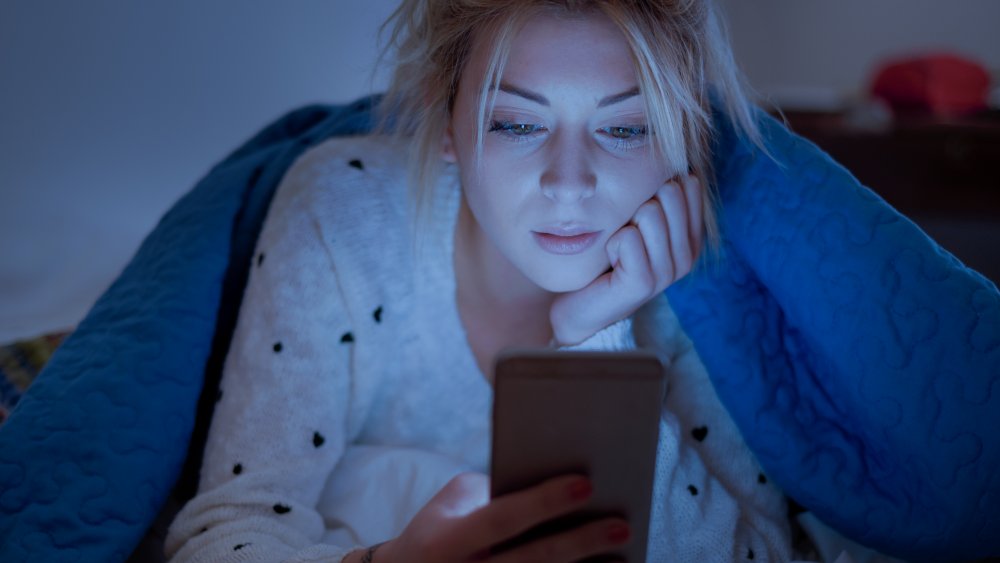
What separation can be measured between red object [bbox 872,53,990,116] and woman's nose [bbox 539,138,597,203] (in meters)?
2.29

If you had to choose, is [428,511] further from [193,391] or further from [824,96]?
[824,96]

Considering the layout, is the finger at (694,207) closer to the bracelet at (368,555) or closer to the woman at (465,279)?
the woman at (465,279)

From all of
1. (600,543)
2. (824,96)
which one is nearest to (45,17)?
(600,543)

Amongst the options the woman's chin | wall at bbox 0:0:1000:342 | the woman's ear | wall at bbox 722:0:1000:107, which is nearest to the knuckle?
the woman's chin

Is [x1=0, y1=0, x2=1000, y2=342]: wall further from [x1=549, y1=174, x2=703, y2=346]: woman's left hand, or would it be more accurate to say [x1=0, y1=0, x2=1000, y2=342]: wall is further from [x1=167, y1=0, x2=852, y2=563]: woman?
[x1=549, y1=174, x2=703, y2=346]: woman's left hand

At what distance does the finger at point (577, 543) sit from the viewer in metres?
0.54

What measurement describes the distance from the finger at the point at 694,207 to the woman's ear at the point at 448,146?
221 millimetres

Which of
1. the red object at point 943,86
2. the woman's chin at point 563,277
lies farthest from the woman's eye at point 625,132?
the red object at point 943,86

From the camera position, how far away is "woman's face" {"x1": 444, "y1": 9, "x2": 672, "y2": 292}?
0.70 metres

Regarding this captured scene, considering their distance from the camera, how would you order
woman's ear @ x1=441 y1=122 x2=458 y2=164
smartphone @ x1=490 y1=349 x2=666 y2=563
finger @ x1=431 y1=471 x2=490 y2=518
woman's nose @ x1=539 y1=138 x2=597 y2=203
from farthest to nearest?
woman's ear @ x1=441 y1=122 x2=458 y2=164 → woman's nose @ x1=539 y1=138 x2=597 y2=203 → finger @ x1=431 y1=471 x2=490 y2=518 → smartphone @ x1=490 y1=349 x2=666 y2=563

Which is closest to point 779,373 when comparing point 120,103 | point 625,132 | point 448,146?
point 625,132

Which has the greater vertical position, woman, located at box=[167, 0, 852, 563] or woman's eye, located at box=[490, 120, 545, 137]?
woman's eye, located at box=[490, 120, 545, 137]

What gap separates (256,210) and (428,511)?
1.57 feet

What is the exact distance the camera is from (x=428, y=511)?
61 centimetres
